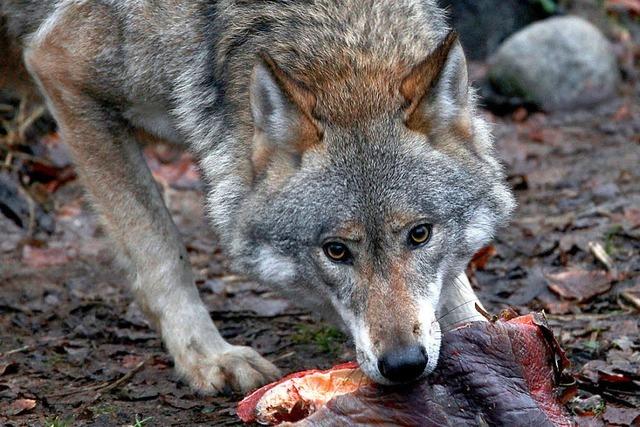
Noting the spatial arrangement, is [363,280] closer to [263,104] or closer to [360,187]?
[360,187]

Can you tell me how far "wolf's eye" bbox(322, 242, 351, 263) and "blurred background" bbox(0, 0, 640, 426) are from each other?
3.09 feet

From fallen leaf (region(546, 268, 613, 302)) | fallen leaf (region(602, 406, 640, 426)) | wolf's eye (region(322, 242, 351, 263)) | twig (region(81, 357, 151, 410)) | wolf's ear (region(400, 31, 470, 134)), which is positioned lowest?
fallen leaf (region(546, 268, 613, 302))

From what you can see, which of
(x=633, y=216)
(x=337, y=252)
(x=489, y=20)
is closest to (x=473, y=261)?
(x=633, y=216)

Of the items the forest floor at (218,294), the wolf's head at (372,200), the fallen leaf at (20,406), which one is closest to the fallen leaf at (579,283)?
the forest floor at (218,294)

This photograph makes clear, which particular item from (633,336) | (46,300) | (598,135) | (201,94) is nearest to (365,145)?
(201,94)

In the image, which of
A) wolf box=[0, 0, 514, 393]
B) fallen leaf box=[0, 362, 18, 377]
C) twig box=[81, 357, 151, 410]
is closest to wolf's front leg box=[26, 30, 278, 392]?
wolf box=[0, 0, 514, 393]

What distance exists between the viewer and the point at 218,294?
20.5 feet

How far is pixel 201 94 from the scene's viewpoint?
468 centimetres

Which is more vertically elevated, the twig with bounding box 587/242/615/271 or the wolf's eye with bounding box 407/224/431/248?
the wolf's eye with bounding box 407/224/431/248

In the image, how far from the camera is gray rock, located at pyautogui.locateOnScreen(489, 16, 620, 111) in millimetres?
10039

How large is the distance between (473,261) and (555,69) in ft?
14.7

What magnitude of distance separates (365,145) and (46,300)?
9.84 ft

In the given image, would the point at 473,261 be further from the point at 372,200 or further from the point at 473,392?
the point at 473,392

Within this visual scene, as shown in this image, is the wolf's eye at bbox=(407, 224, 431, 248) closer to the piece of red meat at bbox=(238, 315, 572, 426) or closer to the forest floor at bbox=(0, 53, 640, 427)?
the piece of red meat at bbox=(238, 315, 572, 426)
